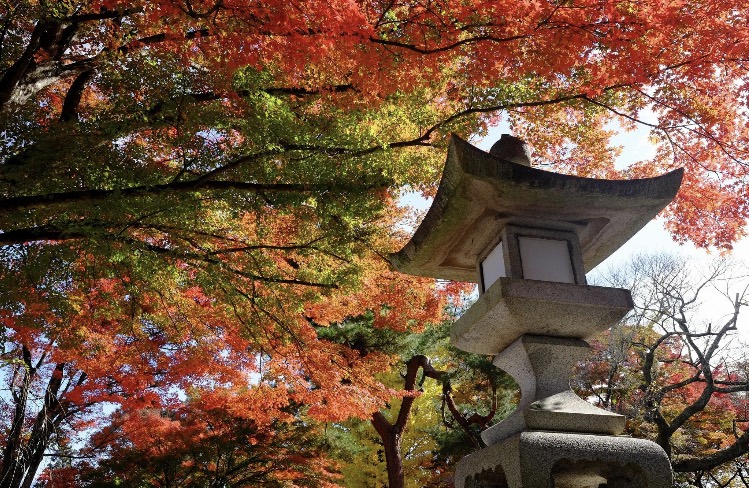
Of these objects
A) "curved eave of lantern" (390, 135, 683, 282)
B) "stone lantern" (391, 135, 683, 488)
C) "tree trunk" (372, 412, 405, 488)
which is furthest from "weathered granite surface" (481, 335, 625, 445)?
"tree trunk" (372, 412, 405, 488)

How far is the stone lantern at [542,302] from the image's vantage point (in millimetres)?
2646

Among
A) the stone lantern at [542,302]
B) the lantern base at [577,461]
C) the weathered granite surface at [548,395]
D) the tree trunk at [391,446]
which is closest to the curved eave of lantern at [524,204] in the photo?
the stone lantern at [542,302]

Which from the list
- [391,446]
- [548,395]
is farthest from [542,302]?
[391,446]

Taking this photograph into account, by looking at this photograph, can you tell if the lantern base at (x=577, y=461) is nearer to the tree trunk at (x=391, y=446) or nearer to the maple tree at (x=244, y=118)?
the maple tree at (x=244, y=118)

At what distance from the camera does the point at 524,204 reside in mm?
3203

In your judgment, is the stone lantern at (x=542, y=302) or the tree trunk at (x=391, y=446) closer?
the stone lantern at (x=542, y=302)

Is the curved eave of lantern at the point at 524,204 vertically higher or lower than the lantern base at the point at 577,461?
higher

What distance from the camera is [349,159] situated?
5172 millimetres

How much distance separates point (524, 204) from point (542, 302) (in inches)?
26.6

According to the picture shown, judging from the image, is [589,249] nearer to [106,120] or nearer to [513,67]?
[513,67]

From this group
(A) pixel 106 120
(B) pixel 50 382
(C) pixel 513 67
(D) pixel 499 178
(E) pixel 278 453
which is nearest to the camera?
(D) pixel 499 178

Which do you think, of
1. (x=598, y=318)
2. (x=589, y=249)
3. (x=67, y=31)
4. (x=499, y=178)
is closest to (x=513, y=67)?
(x=589, y=249)

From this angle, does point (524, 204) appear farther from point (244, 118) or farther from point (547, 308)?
point (244, 118)

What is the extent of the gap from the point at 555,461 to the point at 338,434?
11496 millimetres
